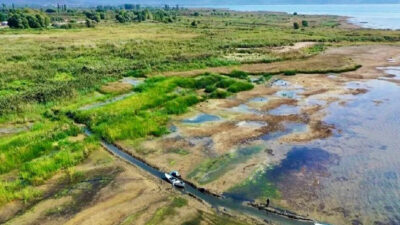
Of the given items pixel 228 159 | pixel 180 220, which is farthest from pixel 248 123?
pixel 180 220

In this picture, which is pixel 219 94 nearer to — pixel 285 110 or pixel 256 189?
pixel 285 110

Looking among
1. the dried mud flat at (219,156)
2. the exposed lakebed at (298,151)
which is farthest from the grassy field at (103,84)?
the exposed lakebed at (298,151)

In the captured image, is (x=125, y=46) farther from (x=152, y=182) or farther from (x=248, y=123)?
(x=152, y=182)

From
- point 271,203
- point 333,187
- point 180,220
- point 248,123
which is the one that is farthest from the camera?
point 248,123

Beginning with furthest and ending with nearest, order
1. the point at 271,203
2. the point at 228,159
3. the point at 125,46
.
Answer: the point at 125,46, the point at 228,159, the point at 271,203

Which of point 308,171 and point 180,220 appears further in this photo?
point 308,171
